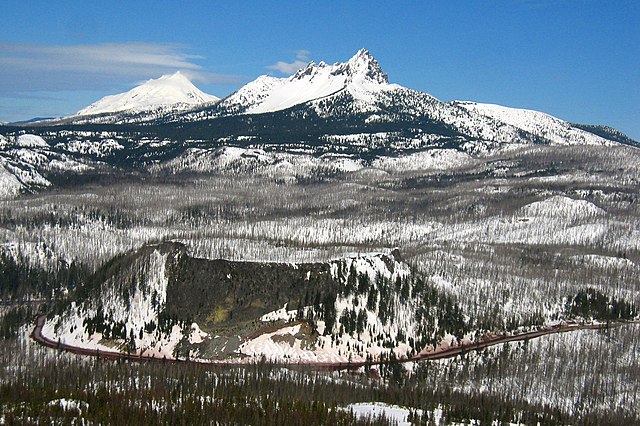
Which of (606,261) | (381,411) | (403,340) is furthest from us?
(606,261)

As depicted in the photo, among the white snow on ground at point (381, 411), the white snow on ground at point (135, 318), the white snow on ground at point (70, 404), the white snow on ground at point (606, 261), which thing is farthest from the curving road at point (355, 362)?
the white snow on ground at point (606, 261)

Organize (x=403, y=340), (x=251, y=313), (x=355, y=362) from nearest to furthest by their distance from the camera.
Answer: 1. (x=355, y=362)
2. (x=251, y=313)
3. (x=403, y=340)

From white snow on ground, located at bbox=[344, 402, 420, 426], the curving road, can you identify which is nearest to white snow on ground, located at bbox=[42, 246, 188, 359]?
the curving road

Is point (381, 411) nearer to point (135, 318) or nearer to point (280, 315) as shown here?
point (280, 315)

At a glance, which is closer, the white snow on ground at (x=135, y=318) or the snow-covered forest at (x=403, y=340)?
the snow-covered forest at (x=403, y=340)

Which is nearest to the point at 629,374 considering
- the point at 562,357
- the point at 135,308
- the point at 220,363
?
the point at 562,357

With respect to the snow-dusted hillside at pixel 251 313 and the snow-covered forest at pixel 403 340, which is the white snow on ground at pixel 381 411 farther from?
the snow-dusted hillside at pixel 251 313

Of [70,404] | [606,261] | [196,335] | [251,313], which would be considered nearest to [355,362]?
[251,313]

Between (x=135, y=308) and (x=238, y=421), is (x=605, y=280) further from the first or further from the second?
(x=238, y=421)

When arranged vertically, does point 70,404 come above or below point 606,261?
below
